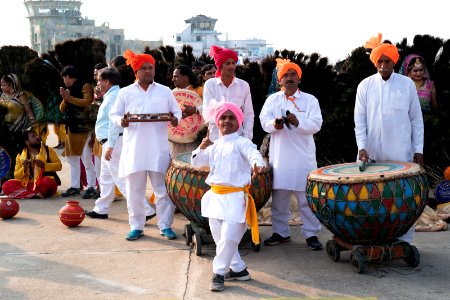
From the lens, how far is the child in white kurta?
18.9 ft

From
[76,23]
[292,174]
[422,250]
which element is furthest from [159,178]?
[76,23]

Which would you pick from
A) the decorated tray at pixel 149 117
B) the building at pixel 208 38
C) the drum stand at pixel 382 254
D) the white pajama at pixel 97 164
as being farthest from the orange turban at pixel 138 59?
the building at pixel 208 38

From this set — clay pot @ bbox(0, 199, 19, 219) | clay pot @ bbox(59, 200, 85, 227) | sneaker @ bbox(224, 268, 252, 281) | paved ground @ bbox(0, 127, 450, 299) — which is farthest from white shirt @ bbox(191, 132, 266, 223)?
clay pot @ bbox(0, 199, 19, 219)

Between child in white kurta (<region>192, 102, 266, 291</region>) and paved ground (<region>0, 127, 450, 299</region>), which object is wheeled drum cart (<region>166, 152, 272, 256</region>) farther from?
child in white kurta (<region>192, 102, 266, 291</region>)

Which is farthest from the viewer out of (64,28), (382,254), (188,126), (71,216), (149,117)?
(64,28)

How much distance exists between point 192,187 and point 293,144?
98 centimetres

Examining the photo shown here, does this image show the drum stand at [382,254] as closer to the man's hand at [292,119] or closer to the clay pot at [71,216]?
the man's hand at [292,119]

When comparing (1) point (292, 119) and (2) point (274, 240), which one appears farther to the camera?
(2) point (274, 240)

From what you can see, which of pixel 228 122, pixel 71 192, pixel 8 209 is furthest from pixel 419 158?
pixel 71 192

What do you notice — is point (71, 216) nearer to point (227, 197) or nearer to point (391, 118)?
point (227, 197)

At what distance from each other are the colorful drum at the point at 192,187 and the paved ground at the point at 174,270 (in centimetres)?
40

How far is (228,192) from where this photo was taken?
19.2 feet

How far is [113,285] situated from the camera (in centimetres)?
587

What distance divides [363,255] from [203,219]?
1.50 metres
